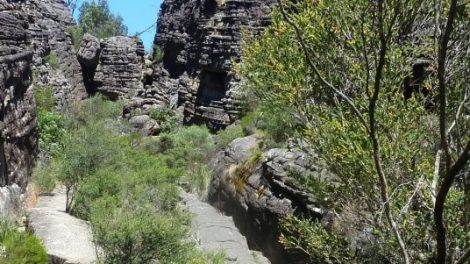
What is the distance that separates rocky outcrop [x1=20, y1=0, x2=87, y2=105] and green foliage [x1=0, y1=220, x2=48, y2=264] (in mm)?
23360

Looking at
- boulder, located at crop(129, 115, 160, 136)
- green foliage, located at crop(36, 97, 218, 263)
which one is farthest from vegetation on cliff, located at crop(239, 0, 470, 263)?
boulder, located at crop(129, 115, 160, 136)

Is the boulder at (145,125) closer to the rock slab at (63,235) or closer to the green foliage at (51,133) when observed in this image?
the green foliage at (51,133)

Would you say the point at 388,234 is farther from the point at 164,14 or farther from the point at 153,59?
the point at 164,14

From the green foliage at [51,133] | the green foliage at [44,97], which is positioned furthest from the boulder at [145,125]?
the green foliage at [51,133]

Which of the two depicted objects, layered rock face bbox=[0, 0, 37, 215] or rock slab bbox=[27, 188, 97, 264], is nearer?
rock slab bbox=[27, 188, 97, 264]

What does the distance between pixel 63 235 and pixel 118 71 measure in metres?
30.8

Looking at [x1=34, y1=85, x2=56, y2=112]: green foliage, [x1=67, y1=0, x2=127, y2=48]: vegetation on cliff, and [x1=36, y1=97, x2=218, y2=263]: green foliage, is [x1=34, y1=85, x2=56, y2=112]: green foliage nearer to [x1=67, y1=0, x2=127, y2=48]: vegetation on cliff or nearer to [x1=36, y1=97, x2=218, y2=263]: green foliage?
[x1=36, y1=97, x2=218, y2=263]: green foliage

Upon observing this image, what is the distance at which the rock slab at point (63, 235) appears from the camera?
1217 centimetres

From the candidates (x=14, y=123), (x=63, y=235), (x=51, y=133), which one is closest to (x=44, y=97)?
(x=51, y=133)

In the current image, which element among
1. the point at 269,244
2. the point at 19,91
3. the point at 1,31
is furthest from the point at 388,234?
the point at 1,31

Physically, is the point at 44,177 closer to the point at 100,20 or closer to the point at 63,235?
the point at 63,235

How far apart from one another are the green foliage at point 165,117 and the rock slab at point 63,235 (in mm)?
20778

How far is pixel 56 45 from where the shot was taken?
130ft

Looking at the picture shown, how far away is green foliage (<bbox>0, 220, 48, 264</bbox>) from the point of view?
31.9ft
